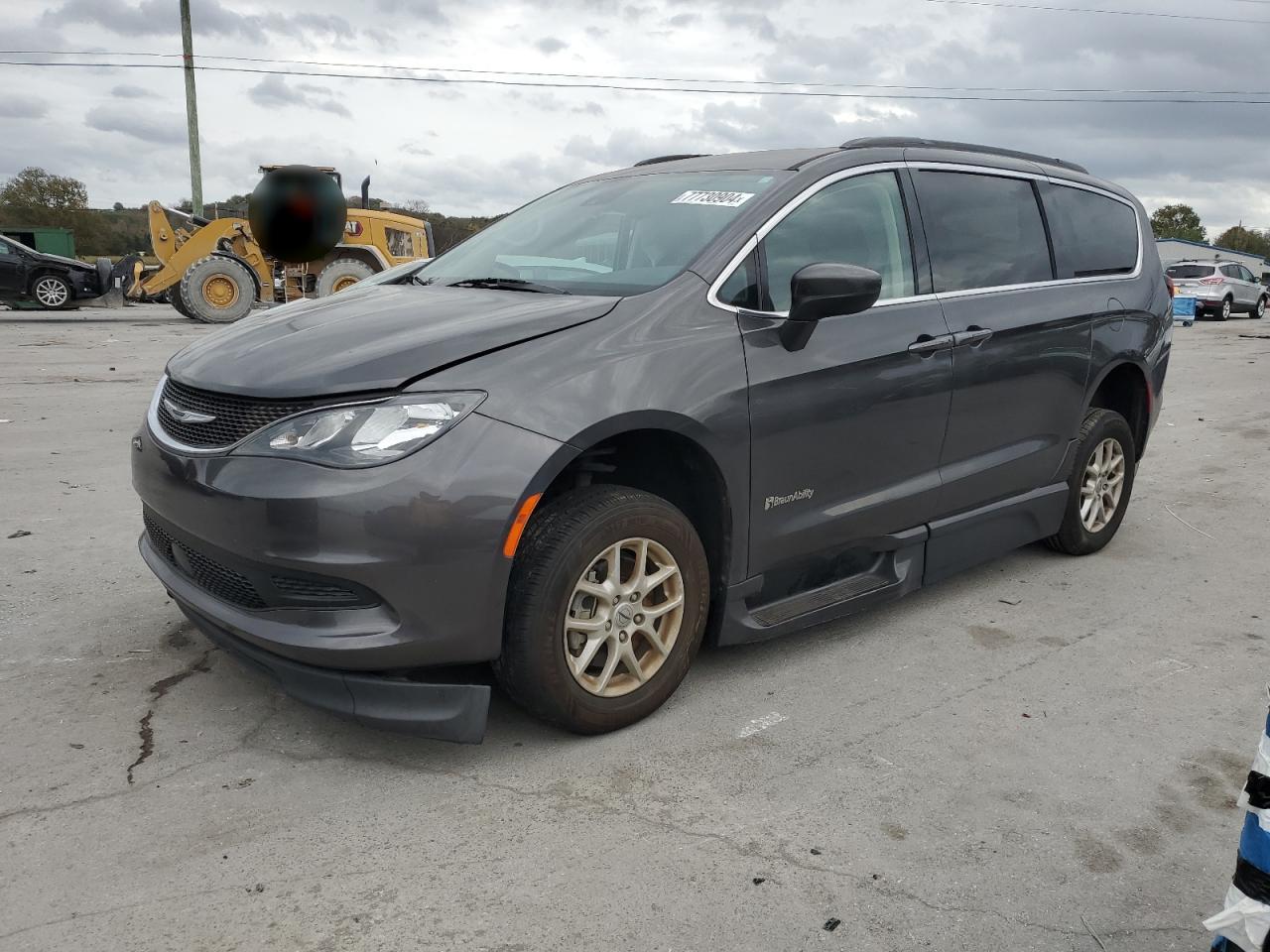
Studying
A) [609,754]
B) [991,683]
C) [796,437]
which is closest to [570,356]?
[796,437]

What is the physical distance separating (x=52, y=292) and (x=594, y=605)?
21257mm

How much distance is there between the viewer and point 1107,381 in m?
5.22

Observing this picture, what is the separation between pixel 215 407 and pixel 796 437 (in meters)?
1.78

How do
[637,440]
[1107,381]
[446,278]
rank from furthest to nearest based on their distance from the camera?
[1107,381]
[446,278]
[637,440]

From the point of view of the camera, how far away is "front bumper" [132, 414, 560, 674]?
2.74m

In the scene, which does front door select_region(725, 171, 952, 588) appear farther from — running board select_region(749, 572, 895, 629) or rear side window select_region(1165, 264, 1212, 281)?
rear side window select_region(1165, 264, 1212, 281)

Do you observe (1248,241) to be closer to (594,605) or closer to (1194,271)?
(1194,271)

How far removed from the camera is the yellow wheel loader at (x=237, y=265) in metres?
18.9

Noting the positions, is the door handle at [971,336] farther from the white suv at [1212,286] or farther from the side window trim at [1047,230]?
the white suv at [1212,286]

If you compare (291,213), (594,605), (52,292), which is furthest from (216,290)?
(594,605)

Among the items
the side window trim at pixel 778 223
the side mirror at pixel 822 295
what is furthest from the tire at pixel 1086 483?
the side mirror at pixel 822 295

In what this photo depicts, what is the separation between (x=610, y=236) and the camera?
12.7 feet

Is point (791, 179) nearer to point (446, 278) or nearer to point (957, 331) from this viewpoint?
point (957, 331)

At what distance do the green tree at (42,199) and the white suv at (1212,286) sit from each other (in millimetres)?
48117
